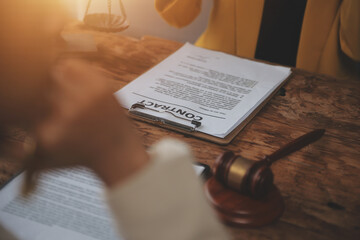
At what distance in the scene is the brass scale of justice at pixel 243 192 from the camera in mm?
663

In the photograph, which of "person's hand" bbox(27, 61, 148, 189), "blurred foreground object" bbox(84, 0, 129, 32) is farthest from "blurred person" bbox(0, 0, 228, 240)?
"blurred foreground object" bbox(84, 0, 129, 32)

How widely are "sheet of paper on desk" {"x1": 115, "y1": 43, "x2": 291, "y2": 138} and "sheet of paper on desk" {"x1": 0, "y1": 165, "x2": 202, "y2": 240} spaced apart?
0.28 metres

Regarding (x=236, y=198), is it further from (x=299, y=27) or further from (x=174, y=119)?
(x=299, y=27)

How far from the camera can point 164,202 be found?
1.38ft

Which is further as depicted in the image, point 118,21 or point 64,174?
point 118,21

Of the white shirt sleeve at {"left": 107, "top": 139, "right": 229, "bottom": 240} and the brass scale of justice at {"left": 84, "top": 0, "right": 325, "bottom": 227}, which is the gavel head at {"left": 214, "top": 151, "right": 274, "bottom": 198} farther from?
the white shirt sleeve at {"left": 107, "top": 139, "right": 229, "bottom": 240}

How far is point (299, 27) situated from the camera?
1729 mm

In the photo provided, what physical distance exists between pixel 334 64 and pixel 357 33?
5.4 inches

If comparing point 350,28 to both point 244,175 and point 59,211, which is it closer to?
point 244,175

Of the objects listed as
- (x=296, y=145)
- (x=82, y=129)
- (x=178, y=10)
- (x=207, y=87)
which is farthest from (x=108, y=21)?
(x=82, y=129)

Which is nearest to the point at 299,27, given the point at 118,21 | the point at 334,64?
the point at 334,64

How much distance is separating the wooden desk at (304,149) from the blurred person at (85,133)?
26cm

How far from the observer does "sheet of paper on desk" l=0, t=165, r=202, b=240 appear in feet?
2.05

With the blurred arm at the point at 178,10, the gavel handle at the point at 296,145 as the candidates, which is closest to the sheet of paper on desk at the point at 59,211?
the gavel handle at the point at 296,145
